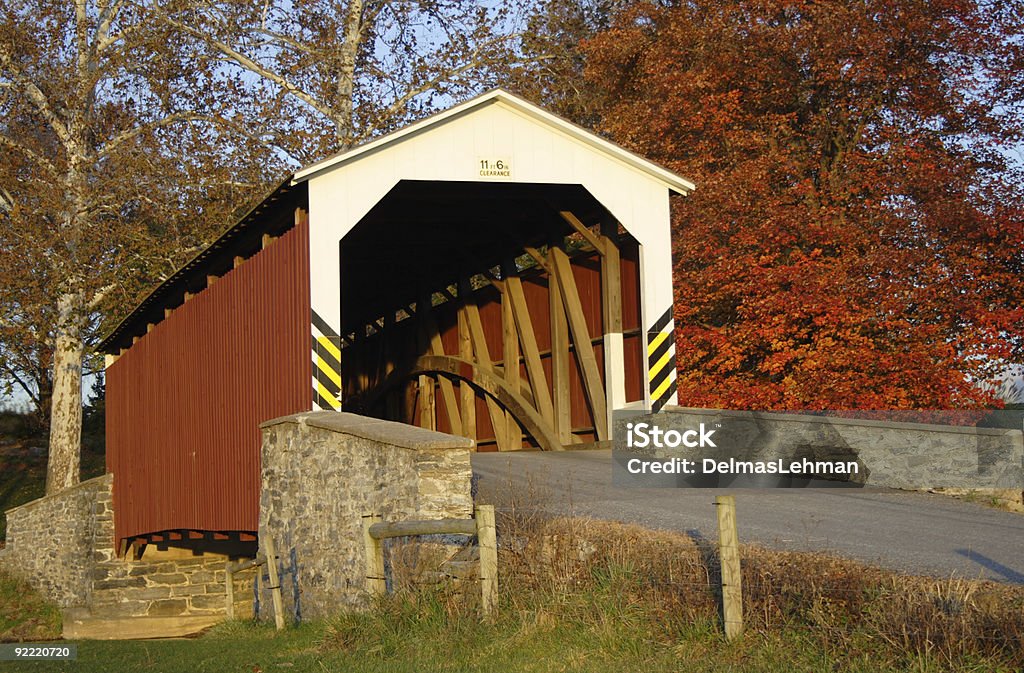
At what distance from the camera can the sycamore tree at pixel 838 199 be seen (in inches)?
656

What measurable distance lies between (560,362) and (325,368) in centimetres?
417

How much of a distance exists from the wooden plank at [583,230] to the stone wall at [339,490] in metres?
4.12

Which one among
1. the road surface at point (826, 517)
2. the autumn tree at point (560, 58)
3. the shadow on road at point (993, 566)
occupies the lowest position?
the shadow on road at point (993, 566)

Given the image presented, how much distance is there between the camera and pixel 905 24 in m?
18.1

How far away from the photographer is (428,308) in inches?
783

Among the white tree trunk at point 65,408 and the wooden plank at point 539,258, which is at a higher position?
the wooden plank at point 539,258

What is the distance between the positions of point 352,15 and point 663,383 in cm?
1484

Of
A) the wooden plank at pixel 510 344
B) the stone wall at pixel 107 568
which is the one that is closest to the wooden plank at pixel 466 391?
the wooden plank at pixel 510 344

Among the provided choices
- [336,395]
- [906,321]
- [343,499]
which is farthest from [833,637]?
[906,321]

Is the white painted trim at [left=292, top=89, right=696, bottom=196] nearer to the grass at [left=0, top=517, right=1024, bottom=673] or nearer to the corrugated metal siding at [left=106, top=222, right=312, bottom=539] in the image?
the corrugated metal siding at [left=106, top=222, right=312, bottom=539]

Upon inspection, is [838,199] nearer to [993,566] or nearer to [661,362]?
[661,362]

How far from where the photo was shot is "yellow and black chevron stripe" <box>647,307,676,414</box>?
13.0 meters

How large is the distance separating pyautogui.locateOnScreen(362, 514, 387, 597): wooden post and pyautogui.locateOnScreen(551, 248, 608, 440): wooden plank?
5.51 meters

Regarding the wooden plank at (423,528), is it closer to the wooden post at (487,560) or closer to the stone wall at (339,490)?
the wooden post at (487,560)
